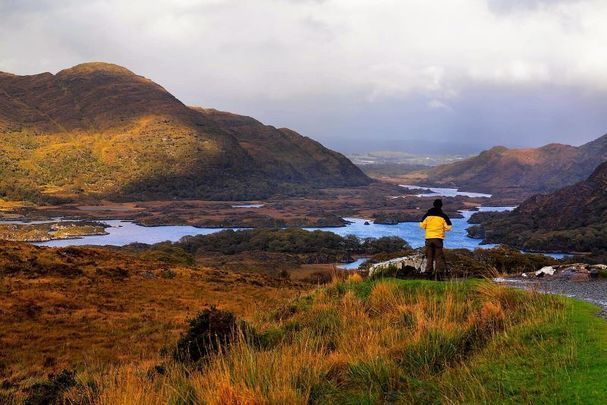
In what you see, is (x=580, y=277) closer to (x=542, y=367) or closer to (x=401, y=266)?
(x=401, y=266)

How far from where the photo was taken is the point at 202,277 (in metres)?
36.6

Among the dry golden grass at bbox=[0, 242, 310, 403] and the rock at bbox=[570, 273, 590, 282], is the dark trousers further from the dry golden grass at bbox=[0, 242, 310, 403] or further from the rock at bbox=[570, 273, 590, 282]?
the dry golden grass at bbox=[0, 242, 310, 403]

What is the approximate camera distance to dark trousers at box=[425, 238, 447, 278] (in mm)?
16666

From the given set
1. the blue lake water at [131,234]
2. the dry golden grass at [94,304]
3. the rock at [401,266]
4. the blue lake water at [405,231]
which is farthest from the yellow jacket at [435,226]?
the blue lake water at [405,231]

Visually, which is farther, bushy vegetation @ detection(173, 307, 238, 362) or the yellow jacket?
the yellow jacket

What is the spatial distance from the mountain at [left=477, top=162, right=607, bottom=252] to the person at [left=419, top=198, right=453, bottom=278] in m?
81.9

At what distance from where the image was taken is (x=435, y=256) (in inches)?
664

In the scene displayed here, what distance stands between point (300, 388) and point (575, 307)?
585 centimetres

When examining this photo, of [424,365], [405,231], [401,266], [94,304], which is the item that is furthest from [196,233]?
[424,365]

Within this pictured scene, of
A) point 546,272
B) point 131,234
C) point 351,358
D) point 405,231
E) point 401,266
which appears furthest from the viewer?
point 405,231

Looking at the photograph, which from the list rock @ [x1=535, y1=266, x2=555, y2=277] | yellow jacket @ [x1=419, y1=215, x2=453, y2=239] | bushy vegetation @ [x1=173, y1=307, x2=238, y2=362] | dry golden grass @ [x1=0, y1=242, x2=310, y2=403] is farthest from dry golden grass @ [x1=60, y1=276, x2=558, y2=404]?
rock @ [x1=535, y1=266, x2=555, y2=277]

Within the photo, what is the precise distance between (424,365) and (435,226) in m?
9.79

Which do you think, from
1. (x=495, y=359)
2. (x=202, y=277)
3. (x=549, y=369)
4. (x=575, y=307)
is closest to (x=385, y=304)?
(x=575, y=307)

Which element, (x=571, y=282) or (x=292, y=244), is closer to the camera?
(x=571, y=282)
